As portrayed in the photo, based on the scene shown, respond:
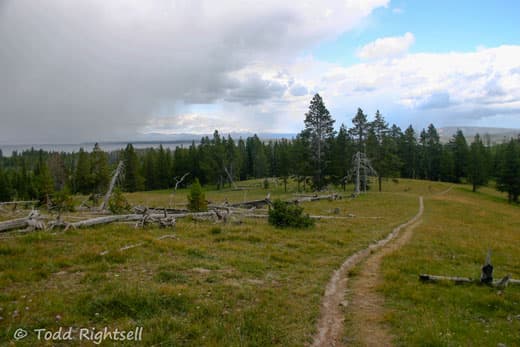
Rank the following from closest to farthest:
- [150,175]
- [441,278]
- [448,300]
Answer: [448,300], [441,278], [150,175]

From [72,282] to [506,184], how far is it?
241 ft

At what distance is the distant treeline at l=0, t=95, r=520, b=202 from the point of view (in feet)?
177

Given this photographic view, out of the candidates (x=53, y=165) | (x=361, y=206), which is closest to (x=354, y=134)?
(x=361, y=206)

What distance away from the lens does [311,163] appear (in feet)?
181

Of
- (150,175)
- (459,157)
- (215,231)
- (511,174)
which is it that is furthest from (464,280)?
(150,175)

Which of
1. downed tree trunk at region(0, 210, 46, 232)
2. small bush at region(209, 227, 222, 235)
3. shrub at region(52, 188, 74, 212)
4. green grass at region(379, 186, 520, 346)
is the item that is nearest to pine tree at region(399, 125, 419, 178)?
green grass at region(379, 186, 520, 346)

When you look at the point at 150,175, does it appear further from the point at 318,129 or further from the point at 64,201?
the point at 64,201

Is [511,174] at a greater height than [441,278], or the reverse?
[511,174]

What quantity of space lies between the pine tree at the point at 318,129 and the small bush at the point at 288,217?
34.3 metres

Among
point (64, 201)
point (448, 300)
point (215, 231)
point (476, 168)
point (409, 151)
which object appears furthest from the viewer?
point (409, 151)

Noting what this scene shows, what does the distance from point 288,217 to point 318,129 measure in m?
35.5

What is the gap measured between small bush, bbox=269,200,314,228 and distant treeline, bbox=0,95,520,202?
16282mm

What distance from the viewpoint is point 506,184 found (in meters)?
59.9

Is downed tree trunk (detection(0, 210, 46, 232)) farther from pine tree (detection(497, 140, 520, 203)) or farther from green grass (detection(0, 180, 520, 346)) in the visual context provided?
pine tree (detection(497, 140, 520, 203))
